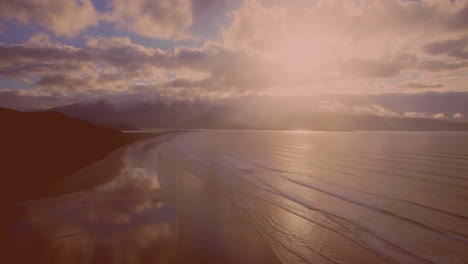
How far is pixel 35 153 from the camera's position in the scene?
29812mm

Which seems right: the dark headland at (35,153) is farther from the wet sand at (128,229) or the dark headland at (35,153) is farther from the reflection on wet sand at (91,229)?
the reflection on wet sand at (91,229)

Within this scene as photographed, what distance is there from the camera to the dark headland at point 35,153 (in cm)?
1659

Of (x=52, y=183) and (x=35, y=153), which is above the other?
(x=35, y=153)

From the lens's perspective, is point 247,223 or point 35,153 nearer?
point 247,223

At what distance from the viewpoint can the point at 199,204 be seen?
45.1 ft

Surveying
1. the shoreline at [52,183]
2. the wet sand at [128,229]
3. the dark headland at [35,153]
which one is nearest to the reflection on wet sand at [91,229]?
the wet sand at [128,229]

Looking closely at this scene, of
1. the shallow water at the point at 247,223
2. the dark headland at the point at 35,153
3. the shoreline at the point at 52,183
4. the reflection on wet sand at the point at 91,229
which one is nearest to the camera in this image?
the reflection on wet sand at the point at 91,229

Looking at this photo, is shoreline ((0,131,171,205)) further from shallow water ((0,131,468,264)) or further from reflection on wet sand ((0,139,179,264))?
reflection on wet sand ((0,139,179,264))

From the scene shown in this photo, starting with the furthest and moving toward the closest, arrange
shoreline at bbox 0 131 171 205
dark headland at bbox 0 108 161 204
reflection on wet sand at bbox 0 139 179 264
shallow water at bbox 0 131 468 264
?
dark headland at bbox 0 108 161 204
shoreline at bbox 0 131 171 205
shallow water at bbox 0 131 468 264
reflection on wet sand at bbox 0 139 179 264

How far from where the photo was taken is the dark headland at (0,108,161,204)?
16.6 metres

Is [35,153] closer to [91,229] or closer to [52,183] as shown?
[52,183]

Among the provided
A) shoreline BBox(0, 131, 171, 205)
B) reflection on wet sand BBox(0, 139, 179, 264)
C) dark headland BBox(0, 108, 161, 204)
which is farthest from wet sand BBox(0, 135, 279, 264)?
dark headland BBox(0, 108, 161, 204)

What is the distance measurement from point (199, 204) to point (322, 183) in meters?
10.3

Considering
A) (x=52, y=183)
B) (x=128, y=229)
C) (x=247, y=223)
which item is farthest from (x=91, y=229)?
(x=52, y=183)
